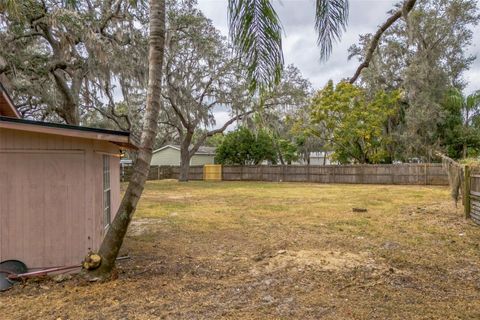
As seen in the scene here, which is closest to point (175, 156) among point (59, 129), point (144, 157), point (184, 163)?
point (184, 163)

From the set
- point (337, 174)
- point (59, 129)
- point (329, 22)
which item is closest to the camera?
point (329, 22)

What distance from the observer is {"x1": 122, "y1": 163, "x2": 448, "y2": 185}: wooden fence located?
18516 millimetres

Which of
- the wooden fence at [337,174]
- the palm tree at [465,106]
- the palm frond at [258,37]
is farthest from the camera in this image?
the palm tree at [465,106]

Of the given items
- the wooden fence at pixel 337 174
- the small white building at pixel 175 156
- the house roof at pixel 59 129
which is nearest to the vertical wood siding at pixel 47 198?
the house roof at pixel 59 129

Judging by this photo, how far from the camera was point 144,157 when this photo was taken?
4.38 metres

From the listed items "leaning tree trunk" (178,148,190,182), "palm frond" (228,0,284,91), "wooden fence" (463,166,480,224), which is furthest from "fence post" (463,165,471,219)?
"leaning tree trunk" (178,148,190,182)

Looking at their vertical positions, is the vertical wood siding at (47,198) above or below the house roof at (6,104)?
below

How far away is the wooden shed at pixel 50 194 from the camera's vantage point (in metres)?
4.24

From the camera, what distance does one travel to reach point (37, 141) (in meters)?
4.29

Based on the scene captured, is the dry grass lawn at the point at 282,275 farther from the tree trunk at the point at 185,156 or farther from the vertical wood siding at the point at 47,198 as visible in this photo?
the tree trunk at the point at 185,156

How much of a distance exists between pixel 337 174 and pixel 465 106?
26.6 feet

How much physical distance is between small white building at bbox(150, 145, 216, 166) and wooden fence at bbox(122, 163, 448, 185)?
430 centimetres

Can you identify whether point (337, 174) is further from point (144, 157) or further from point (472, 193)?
point (144, 157)

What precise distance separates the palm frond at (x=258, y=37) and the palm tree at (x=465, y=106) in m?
20.4
